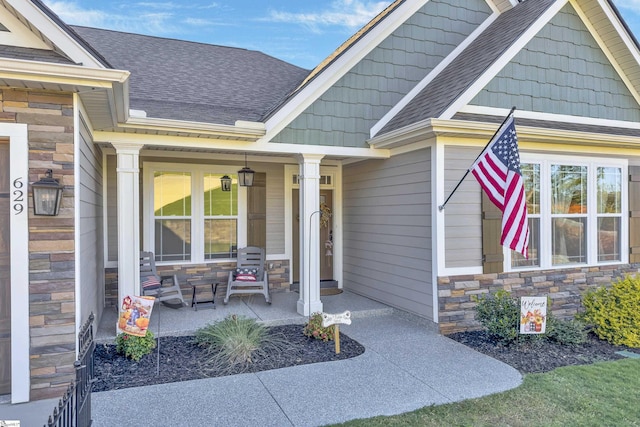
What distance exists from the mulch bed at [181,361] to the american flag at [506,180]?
2284 millimetres

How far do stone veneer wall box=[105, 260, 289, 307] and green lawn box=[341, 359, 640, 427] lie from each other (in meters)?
4.77

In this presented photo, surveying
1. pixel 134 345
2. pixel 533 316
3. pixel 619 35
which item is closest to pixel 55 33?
pixel 134 345

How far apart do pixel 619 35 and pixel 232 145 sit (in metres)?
6.24

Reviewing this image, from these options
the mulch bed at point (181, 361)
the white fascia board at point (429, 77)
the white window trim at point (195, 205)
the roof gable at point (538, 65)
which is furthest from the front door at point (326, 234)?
the mulch bed at point (181, 361)

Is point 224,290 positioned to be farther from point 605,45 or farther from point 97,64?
point 605,45

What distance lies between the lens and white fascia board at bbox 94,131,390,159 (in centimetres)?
537

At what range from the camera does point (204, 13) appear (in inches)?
654

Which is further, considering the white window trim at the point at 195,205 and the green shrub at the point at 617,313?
the white window trim at the point at 195,205

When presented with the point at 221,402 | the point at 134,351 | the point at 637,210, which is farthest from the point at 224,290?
the point at 637,210

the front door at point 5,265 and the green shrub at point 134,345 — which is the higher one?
the front door at point 5,265

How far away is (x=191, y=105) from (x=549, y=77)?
5.64 metres

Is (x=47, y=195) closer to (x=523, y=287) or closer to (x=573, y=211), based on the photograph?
(x=523, y=287)

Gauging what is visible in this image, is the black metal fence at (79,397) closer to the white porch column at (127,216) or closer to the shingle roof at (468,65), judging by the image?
the white porch column at (127,216)

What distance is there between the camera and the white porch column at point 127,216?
5391 millimetres
